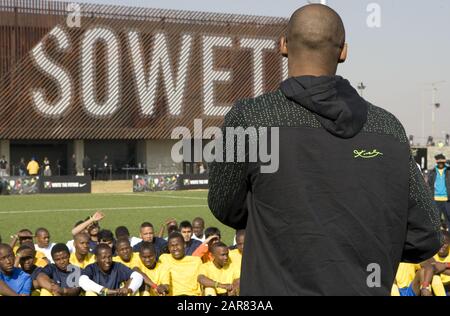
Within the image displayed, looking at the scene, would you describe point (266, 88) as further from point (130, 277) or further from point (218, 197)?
point (218, 197)

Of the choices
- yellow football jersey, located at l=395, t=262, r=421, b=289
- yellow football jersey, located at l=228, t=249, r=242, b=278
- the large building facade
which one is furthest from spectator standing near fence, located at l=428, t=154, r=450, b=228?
the large building facade

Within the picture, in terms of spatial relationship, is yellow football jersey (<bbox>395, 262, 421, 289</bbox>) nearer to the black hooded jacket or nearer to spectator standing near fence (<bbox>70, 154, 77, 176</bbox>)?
the black hooded jacket

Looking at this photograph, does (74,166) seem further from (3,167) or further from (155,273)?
(155,273)

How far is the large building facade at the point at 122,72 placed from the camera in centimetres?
3991

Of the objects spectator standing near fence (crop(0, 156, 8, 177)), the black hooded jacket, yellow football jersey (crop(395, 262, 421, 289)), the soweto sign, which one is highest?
the soweto sign

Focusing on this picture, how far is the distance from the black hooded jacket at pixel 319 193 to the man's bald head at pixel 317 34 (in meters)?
0.08

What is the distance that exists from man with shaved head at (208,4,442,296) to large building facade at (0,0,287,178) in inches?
1525

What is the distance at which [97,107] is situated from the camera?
42969 millimetres

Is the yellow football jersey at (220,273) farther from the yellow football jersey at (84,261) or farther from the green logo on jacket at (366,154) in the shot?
the green logo on jacket at (366,154)

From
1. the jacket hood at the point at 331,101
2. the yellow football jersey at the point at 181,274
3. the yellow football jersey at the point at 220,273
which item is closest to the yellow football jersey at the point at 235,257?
the yellow football jersey at the point at 220,273

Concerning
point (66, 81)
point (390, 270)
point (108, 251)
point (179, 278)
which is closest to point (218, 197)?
point (390, 270)

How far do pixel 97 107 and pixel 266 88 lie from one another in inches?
395

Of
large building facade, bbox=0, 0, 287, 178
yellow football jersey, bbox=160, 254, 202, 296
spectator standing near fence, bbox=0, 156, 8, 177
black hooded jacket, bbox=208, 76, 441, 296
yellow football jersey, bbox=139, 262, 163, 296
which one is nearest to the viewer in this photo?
black hooded jacket, bbox=208, 76, 441, 296

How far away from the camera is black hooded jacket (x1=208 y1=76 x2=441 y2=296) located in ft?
6.57
